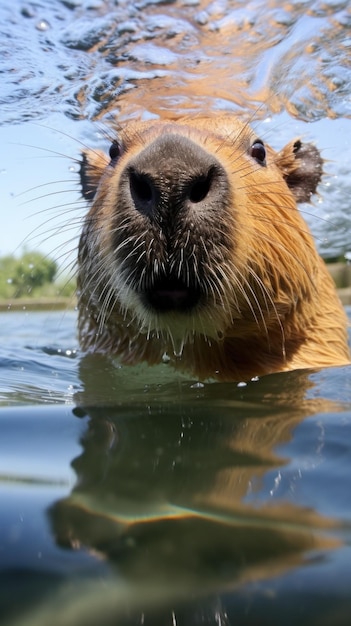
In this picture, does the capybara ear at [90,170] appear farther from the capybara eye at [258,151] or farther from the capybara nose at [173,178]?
the capybara nose at [173,178]

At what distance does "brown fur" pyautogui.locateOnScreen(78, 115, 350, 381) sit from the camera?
112 inches

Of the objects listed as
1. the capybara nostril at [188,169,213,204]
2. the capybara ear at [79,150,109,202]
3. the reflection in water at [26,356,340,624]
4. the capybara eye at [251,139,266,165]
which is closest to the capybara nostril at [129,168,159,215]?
the capybara nostril at [188,169,213,204]

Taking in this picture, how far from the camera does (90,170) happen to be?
15.1 ft

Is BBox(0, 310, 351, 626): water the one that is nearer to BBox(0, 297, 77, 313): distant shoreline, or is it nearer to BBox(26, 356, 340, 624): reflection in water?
BBox(26, 356, 340, 624): reflection in water

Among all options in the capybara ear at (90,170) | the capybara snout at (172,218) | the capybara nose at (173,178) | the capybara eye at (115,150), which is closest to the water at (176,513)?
the capybara snout at (172,218)

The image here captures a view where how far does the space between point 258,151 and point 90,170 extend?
4.07ft

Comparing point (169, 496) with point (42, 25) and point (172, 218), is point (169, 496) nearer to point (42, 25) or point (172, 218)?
point (172, 218)

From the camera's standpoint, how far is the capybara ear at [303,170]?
4.66 m

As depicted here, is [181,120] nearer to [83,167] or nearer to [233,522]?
[83,167]

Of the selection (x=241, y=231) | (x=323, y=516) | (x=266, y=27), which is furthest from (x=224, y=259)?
(x=266, y=27)

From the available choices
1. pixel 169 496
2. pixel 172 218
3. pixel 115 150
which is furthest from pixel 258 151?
pixel 169 496

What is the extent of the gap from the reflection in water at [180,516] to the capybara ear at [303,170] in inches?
106

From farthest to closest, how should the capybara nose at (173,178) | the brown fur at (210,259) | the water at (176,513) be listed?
1. the brown fur at (210,259)
2. the capybara nose at (173,178)
3. the water at (176,513)

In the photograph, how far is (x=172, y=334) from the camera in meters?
3.33
